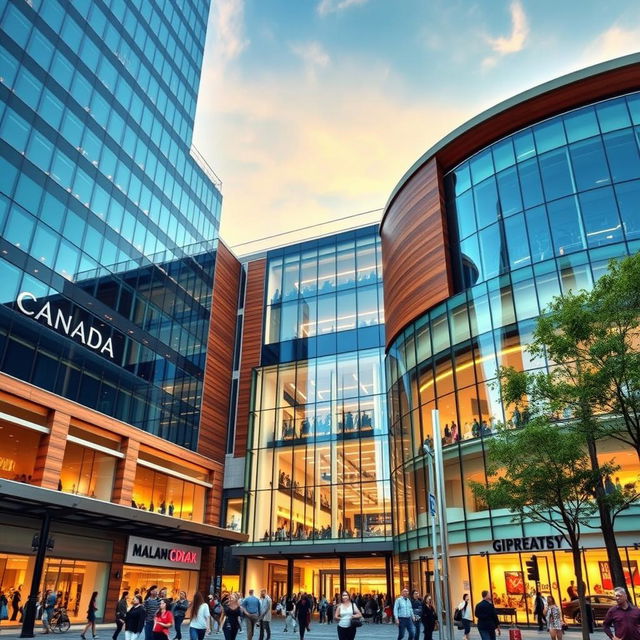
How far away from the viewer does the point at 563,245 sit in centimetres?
2795

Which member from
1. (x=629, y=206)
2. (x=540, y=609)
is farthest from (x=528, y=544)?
(x=629, y=206)

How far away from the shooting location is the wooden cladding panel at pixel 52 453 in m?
26.5

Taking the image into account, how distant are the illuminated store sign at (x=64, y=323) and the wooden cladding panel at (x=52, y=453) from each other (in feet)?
14.4

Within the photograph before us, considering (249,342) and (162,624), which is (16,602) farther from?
(249,342)

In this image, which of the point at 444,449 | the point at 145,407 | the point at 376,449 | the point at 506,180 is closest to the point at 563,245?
the point at 506,180

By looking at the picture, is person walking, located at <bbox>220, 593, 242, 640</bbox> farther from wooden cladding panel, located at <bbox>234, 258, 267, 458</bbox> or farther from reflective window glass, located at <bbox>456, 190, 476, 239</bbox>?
wooden cladding panel, located at <bbox>234, 258, 267, 458</bbox>

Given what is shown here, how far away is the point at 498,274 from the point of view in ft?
96.9

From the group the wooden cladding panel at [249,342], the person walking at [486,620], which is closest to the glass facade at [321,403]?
the wooden cladding panel at [249,342]

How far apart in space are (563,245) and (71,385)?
84.4 feet

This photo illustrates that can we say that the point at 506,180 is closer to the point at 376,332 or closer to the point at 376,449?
the point at 376,332

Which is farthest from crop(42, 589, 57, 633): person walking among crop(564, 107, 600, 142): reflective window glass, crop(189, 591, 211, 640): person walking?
crop(564, 107, 600, 142): reflective window glass

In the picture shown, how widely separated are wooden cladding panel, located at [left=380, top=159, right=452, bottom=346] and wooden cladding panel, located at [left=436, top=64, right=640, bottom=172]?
1.93 m

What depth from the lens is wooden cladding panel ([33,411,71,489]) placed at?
26.5 meters

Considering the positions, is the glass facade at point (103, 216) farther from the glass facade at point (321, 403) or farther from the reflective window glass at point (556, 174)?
the reflective window glass at point (556, 174)
